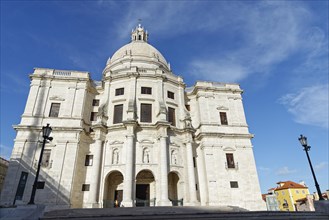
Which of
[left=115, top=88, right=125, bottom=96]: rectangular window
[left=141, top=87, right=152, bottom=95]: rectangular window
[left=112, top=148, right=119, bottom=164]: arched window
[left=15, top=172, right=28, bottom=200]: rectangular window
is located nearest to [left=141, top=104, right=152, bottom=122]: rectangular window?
[left=141, top=87, right=152, bottom=95]: rectangular window

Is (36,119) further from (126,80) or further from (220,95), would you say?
(220,95)

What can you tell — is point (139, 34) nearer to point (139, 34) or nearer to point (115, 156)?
point (139, 34)

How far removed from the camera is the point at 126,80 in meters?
26.4

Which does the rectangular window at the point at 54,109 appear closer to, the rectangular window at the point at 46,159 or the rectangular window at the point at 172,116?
the rectangular window at the point at 46,159

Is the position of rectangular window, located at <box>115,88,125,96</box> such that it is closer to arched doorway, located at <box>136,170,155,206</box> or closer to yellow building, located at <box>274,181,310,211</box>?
arched doorway, located at <box>136,170,155,206</box>

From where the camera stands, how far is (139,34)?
42625mm

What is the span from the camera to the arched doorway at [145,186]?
72.5 feet

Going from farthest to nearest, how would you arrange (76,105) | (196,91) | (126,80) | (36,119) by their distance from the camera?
(196,91)
(126,80)
(76,105)
(36,119)

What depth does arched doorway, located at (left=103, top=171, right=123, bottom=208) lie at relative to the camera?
73.0 ft

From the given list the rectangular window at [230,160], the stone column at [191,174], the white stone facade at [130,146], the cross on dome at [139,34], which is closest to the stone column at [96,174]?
the white stone facade at [130,146]

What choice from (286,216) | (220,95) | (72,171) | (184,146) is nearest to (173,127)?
(184,146)

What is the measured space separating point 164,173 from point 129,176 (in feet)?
11.2

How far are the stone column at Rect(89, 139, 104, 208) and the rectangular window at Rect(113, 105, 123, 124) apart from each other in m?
3.00

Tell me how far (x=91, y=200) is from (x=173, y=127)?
36.2 ft
